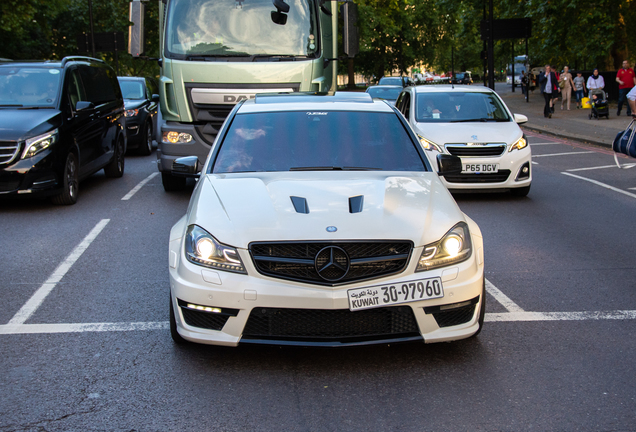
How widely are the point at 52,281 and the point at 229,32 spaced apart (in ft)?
18.7

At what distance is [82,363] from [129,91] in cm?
1609

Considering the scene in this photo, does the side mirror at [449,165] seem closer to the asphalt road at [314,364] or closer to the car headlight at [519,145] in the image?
the asphalt road at [314,364]

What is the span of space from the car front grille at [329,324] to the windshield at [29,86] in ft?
26.6

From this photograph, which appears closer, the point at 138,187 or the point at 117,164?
the point at 138,187

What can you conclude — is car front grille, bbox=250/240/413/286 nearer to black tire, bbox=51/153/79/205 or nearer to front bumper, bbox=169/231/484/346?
front bumper, bbox=169/231/484/346

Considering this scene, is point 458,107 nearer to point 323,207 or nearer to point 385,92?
point 323,207

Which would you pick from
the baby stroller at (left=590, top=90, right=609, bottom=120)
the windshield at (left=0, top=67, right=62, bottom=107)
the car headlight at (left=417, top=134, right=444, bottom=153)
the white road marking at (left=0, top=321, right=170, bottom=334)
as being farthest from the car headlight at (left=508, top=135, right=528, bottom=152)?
the baby stroller at (left=590, top=90, right=609, bottom=120)

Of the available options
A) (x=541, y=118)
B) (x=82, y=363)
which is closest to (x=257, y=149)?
(x=82, y=363)

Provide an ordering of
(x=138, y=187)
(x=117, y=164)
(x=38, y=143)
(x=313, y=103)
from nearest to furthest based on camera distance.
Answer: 1. (x=313, y=103)
2. (x=38, y=143)
3. (x=138, y=187)
4. (x=117, y=164)

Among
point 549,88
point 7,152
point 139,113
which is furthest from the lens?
point 549,88

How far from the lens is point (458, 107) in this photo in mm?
12430

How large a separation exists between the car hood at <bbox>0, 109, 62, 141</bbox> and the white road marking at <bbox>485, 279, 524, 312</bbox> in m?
6.75

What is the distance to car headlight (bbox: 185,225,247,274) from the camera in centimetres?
431

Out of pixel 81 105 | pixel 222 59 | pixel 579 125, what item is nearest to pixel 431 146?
pixel 222 59
